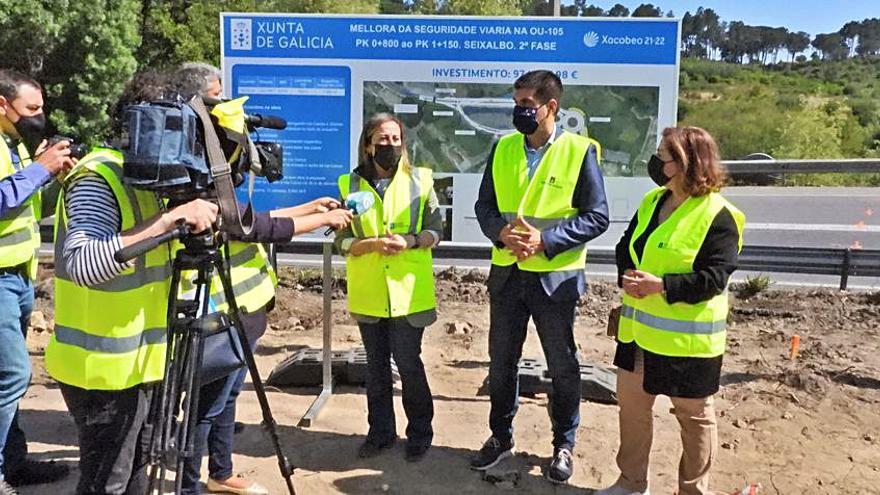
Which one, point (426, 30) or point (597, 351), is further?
point (597, 351)

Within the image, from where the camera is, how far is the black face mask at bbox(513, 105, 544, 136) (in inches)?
156

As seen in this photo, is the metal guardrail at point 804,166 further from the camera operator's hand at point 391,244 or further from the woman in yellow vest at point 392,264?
the camera operator's hand at point 391,244

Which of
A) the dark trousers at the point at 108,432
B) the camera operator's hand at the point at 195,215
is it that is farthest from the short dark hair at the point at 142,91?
the dark trousers at the point at 108,432

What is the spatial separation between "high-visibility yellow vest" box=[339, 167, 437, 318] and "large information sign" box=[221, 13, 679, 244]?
995mm

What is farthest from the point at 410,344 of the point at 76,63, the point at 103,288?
the point at 76,63

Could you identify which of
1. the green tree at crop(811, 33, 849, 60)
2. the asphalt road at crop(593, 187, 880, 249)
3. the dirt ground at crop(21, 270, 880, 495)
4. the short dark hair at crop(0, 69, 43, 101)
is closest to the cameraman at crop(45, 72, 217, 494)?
the short dark hair at crop(0, 69, 43, 101)

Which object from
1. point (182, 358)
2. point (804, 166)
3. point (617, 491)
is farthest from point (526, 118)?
point (804, 166)

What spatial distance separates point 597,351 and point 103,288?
4523mm

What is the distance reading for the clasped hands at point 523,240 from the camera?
3.84m

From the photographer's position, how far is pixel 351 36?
5.14 m

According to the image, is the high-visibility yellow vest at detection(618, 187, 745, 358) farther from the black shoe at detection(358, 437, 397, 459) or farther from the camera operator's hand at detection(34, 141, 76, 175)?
the camera operator's hand at detection(34, 141, 76, 175)

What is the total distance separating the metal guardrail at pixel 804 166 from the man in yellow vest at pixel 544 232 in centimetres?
276

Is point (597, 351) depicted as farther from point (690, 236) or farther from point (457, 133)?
point (690, 236)

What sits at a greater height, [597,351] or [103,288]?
[103,288]
